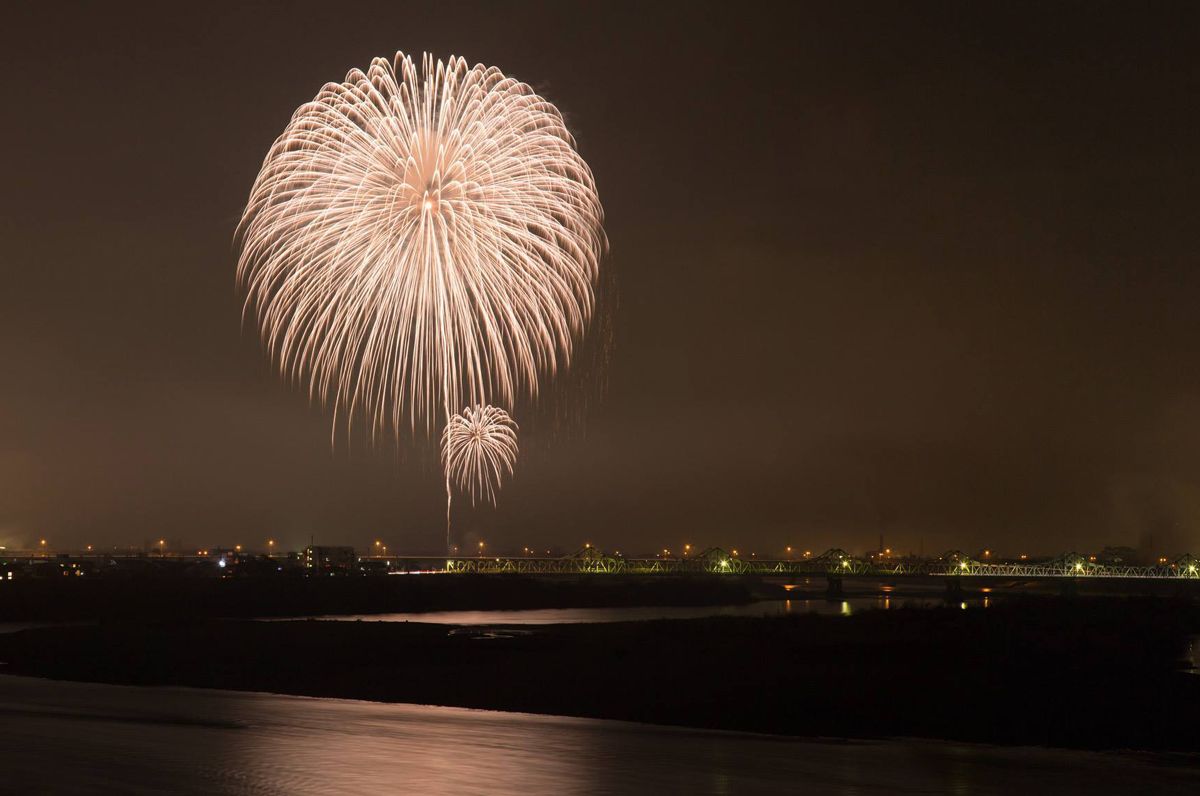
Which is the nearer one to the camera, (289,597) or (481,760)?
(481,760)

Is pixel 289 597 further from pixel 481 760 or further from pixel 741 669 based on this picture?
pixel 481 760

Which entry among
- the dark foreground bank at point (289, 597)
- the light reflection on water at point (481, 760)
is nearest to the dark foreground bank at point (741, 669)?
the light reflection on water at point (481, 760)

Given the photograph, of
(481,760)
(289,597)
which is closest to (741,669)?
(481,760)

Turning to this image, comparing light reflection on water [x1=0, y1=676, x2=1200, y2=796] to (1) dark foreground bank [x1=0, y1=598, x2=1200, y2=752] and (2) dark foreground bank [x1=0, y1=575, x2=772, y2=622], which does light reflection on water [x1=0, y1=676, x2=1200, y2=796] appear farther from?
(2) dark foreground bank [x1=0, y1=575, x2=772, y2=622]

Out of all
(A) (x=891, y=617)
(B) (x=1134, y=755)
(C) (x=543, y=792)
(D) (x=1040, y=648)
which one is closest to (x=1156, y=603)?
(A) (x=891, y=617)

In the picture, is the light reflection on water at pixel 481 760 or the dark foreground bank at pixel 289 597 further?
the dark foreground bank at pixel 289 597

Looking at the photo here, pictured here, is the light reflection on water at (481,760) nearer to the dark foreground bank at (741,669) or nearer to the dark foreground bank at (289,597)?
the dark foreground bank at (741,669)

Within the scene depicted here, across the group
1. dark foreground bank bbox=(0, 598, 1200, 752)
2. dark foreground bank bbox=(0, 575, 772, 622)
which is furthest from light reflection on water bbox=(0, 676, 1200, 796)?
dark foreground bank bbox=(0, 575, 772, 622)
